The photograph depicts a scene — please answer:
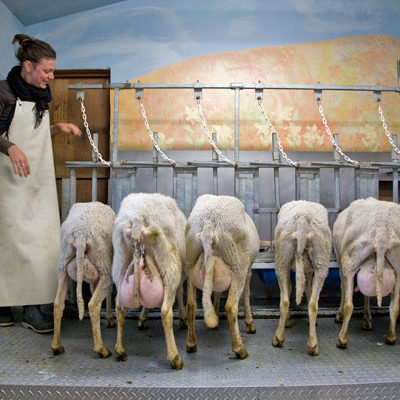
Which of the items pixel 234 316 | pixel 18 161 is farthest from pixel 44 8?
pixel 234 316

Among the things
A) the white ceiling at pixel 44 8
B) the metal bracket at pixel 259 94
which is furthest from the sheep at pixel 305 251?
the white ceiling at pixel 44 8

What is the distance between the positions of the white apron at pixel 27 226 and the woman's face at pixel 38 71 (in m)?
0.18

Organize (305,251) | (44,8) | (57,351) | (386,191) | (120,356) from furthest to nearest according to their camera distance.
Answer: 1. (386,191)
2. (44,8)
3. (305,251)
4. (57,351)
5. (120,356)

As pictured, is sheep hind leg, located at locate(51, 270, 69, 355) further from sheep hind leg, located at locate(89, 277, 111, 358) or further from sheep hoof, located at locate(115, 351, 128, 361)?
sheep hoof, located at locate(115, 351, 128, 361)

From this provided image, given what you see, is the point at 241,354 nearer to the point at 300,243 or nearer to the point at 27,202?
the point at 300,243

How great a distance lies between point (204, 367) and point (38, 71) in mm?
2442

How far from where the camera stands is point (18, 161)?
2.83 m

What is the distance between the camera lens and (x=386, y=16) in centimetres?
481

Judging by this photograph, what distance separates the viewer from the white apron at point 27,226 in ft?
9.96

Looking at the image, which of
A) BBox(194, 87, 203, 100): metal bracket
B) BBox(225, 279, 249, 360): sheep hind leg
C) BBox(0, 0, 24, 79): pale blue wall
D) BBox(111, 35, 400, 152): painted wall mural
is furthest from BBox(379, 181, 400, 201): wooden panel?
BBox(0, 0, 24, 79): pale blue wall

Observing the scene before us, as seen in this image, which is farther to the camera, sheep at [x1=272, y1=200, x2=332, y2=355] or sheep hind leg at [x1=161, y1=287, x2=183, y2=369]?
sheep at [x1=272, y1=200, x2=332, y2=355]

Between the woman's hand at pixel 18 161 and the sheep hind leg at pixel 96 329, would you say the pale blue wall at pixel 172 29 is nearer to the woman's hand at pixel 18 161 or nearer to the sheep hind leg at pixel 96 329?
the woman's hand at pixel 18 161

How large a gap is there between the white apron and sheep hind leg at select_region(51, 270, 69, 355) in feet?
1.75

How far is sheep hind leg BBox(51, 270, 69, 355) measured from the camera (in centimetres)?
258
